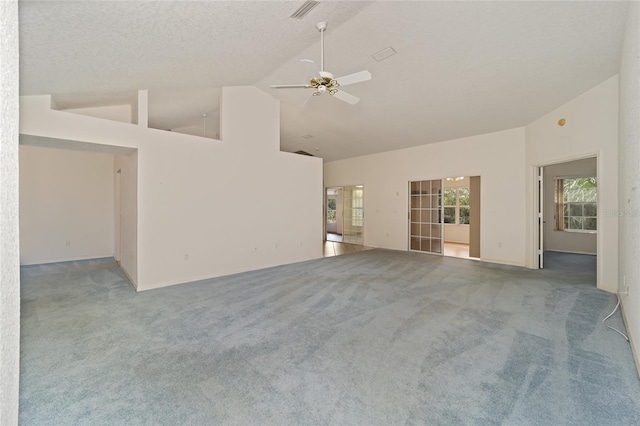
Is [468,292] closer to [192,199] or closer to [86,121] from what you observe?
[192,199]

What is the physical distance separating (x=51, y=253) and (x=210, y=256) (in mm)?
4364

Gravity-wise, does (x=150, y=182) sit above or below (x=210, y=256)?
above

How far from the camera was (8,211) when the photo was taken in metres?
0.68

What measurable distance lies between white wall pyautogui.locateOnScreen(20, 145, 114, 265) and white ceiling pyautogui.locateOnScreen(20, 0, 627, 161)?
114 inches

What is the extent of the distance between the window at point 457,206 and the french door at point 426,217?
2.50 m

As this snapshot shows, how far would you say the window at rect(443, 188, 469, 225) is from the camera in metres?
9.24

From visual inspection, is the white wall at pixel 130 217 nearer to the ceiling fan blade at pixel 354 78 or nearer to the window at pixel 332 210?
the ceiling fan blade at pixel 354 78

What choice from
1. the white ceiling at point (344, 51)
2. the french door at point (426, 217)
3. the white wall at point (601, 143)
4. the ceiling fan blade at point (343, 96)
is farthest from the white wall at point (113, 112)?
the white wall at point (601, 143)

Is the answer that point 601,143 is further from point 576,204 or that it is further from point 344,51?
point 576,204

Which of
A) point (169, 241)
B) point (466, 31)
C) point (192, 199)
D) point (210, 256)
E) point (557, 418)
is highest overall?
point (466, 31)

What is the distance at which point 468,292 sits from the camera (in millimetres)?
4062

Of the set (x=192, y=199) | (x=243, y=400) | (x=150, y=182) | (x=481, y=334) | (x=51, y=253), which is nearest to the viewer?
(x=243, y=400)

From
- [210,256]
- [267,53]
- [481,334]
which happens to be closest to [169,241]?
[210,256]

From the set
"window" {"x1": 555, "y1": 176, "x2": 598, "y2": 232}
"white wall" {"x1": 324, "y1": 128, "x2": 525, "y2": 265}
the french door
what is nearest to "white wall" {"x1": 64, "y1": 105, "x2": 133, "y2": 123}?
"white wall" {"x1": 324, "y1": 128, "x2": 525, "y2": 265}
